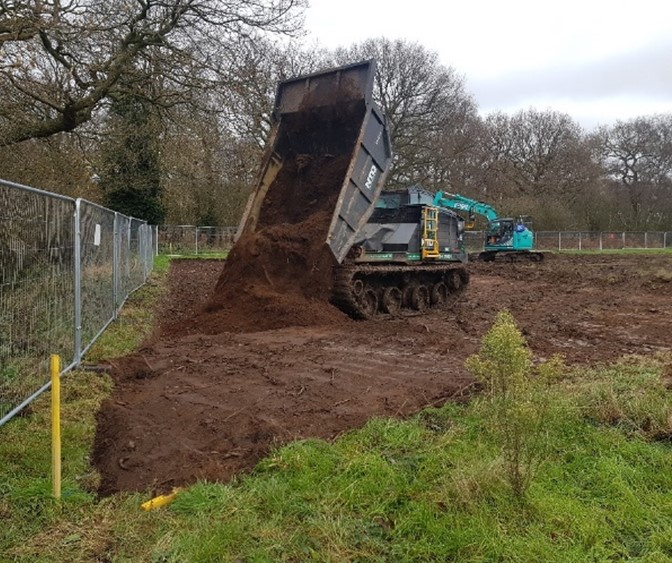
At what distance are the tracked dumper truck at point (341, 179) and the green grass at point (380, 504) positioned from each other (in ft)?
18.8

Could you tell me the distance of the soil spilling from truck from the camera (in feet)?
30.0

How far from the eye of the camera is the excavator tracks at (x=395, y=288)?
9891 mm

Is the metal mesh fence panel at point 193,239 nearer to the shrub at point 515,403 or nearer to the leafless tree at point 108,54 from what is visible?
the leafless tree at point 108,54

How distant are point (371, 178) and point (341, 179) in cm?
54

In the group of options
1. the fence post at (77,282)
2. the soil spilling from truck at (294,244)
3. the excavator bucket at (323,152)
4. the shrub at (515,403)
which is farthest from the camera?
the excavator bucket at (323,152)

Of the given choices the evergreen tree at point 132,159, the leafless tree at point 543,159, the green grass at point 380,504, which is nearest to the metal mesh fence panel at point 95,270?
the green grass at point 380,504

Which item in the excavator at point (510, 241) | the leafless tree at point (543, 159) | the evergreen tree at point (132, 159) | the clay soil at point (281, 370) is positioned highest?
the leafless tree at point (543, 159)

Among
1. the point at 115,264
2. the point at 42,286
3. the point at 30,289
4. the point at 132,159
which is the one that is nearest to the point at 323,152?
the point at 115,264

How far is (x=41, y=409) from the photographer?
476 cm

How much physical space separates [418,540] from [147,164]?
21631 millimetres

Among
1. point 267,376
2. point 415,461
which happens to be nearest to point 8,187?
point 267,376

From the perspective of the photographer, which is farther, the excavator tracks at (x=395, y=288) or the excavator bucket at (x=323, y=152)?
the excavator bucket at (x=323, y=152)

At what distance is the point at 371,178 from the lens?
10336 mm

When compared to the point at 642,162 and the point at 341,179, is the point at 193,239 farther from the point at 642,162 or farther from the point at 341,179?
the point at 642,162
